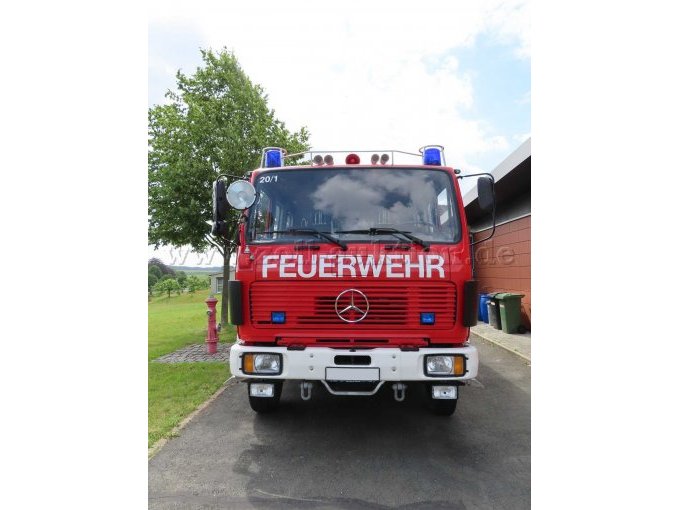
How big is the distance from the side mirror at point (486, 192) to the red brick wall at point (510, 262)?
668cm

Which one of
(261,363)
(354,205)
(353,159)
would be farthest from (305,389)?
(353,159)

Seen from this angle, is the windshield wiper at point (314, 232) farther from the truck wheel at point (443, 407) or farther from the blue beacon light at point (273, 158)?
the truck wheel at point (443, 407)

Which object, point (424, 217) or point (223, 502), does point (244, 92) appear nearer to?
point (424, 217)

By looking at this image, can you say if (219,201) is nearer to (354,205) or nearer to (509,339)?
(354,205)

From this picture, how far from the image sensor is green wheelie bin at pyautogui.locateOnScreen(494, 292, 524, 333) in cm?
956

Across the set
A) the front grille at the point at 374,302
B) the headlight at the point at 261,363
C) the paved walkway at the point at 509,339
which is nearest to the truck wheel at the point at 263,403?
the headlight at the point at 261,363

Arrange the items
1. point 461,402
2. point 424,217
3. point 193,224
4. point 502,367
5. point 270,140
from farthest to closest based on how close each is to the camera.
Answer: point 270,140 → point 193,224 → point 502,367 → point 461,402 → point 424,217

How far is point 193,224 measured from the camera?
10008mm

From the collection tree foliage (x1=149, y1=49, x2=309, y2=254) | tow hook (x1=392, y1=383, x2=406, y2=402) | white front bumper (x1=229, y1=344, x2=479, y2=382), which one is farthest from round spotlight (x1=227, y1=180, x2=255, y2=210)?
tree foliage (x1=149, y1=49, x2=309, y2=254)

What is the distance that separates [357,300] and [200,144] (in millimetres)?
8201

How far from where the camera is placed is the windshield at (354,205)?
11.6 feet

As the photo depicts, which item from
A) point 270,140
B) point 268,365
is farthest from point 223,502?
point 270,140

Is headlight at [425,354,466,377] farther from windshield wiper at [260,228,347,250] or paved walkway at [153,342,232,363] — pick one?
paved walkway at [153,342,232,363]

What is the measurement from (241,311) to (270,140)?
27.0ft
